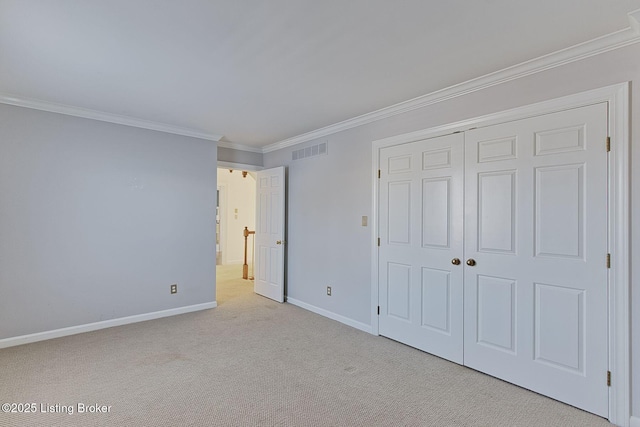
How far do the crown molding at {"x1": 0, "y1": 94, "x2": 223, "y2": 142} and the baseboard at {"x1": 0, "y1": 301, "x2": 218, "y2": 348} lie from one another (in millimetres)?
2439

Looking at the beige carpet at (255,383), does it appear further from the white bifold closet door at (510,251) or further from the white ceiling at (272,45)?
the white ceiling at (272,45)

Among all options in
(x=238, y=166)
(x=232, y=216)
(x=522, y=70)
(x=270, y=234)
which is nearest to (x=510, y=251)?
(x=522, y=70)

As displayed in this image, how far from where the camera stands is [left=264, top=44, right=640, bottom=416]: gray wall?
204 cm

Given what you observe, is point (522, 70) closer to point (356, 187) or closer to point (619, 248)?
point (619, 248)

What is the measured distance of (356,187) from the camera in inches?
154

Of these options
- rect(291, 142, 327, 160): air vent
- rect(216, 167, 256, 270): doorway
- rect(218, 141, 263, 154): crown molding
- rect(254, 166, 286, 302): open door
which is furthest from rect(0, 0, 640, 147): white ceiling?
rect(216, 167, 256, 270): doorway

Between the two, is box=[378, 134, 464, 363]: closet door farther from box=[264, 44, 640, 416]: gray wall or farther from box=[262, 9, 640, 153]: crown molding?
box=[262, 9, 640, 153]: crown molding

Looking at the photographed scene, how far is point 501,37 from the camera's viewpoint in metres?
2.08

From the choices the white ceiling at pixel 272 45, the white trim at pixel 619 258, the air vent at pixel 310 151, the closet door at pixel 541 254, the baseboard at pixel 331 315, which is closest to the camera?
the white ceiling at pixel 272 45

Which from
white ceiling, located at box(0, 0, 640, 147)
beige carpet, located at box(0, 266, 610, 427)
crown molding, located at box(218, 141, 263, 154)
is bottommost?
beige carpet, located at box(0, 266, 610, 427)

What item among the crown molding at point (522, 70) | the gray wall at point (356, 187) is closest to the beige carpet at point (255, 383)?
the gray wall at point (356, 187)

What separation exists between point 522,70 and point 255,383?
329 centimetres

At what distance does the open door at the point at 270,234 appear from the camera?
Answer: 4969 mm

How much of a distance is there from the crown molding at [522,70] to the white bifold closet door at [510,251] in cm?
38
